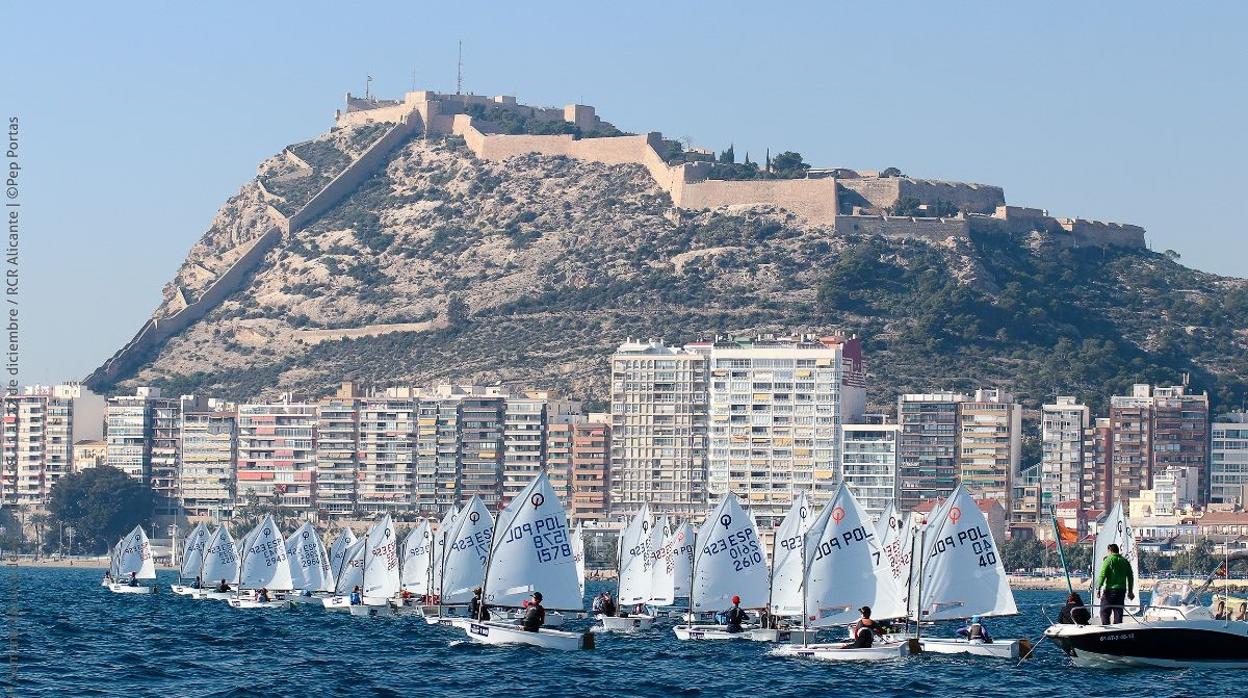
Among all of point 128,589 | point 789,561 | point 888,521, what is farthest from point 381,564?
point 128,589

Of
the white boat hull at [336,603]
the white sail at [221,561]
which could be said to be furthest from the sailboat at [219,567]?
the white boat hull at [336,603]

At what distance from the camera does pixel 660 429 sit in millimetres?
193000

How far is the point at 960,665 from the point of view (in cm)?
6462

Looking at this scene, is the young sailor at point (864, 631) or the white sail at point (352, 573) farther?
the white sail at point (352, 573)

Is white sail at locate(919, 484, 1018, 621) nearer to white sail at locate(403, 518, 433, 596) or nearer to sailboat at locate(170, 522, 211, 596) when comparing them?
white sail at locate(403, 518, 433, 596)

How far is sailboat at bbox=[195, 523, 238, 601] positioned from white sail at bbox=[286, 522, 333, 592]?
553 cm

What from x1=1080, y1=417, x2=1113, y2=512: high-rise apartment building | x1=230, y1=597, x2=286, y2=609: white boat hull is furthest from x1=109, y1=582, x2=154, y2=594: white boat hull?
x1=1080, y1=417, x2=1113, y2=512: high-rise apartment building

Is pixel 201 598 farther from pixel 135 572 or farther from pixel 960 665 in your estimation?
pixel 960 665

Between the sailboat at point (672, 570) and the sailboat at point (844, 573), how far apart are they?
21.9 m

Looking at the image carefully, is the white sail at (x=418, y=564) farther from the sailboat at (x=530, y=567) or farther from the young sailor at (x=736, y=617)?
the sailboat at (x=530, y=567)

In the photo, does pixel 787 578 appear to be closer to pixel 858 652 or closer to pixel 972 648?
pixel 972 648

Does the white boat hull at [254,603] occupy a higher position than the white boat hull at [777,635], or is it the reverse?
the white boat hull at [777,635]

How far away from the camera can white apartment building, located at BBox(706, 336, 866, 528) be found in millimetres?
187500

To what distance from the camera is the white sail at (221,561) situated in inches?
4427
